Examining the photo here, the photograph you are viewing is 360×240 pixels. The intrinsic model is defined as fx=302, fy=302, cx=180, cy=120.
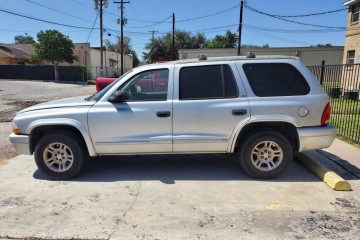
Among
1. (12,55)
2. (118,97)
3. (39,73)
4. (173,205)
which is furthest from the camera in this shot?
(12,55)

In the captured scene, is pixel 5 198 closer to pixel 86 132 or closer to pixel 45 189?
→ pixel 45 189

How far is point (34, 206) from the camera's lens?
401 centimetres

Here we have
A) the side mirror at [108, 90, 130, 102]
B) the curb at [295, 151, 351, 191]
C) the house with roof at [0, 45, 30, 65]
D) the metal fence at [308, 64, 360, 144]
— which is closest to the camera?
the curb at [295, 151, 351, 191]

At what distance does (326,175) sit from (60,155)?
4.19 metres

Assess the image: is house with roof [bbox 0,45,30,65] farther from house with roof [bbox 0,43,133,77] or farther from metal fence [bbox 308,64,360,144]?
metal fence [bbox 308,64,360,144]

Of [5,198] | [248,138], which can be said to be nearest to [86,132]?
[5,198]

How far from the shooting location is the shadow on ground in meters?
4.89

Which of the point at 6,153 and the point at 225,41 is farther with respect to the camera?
the point at 225,41

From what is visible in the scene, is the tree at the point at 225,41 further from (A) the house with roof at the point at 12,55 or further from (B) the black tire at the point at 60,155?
(B) the black tire at the point at 60,155

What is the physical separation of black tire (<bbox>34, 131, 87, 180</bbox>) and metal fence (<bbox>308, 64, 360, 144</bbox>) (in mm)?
6036

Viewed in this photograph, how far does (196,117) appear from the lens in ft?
15.1

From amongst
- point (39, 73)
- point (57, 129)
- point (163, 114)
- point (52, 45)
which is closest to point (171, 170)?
point (163, 114)

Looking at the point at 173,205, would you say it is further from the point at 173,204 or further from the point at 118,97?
the point at 118,97

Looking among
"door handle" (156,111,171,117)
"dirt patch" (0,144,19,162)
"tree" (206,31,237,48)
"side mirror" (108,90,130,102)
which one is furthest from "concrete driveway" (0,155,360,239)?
"tree" (206,31,237,48)
